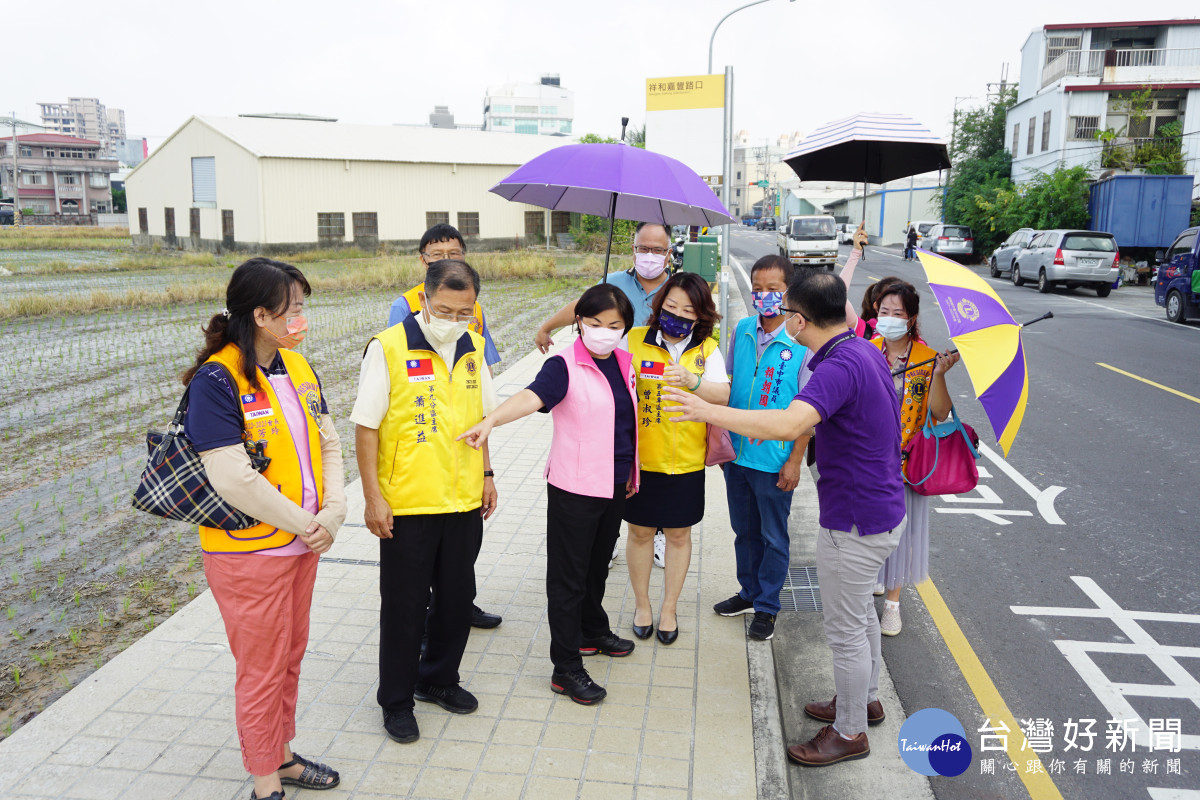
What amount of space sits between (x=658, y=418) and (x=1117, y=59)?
39.9 meters

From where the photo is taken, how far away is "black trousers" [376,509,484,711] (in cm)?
338

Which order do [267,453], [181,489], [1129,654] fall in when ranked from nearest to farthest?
1. [181,489]
2. [267,453]
3. [1129,654]

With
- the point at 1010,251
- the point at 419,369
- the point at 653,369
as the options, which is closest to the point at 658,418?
the point at 653,369

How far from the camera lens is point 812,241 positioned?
29.0 meters

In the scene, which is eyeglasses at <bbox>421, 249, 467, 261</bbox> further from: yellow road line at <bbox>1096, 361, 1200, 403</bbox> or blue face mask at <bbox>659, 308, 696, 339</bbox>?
yellow road line at <bbox>1096, 361, 1200, 403</bbox>

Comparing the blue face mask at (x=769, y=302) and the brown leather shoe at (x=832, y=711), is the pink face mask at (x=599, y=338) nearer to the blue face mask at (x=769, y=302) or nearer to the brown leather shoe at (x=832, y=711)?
the blue face mask at (x=769, y=302)

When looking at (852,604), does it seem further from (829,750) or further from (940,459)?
(940,459)

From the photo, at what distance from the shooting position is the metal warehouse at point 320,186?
36094 millimetres

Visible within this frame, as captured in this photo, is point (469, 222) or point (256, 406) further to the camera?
point (469, 222)

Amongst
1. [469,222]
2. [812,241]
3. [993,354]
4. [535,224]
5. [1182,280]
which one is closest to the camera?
[993,354]

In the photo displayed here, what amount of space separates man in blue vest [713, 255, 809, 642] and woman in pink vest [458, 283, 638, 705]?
76 cm

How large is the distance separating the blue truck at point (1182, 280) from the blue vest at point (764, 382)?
15565mm

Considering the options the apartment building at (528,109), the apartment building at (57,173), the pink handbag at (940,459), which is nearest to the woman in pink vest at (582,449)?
the pink handbag at (940,459)

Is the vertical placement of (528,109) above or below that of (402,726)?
above
